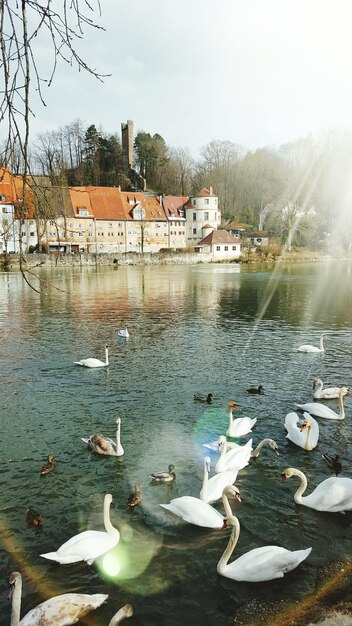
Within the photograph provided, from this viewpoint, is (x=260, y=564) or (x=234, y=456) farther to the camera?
(x=234, y=456)

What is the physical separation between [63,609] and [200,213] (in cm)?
10304

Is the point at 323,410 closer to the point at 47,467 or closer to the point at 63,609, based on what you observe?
the point at 47,467

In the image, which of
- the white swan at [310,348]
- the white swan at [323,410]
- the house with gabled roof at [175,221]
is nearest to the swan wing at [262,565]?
the white swan at [323,410]

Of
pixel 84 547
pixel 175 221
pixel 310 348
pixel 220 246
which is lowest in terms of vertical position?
pixel 84 547

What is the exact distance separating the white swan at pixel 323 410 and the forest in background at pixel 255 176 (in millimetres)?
95348

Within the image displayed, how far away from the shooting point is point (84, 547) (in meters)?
6.95

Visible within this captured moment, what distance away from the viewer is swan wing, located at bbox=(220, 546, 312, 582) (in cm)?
651

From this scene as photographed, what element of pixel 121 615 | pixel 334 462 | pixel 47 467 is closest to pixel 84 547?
pixel 121 615

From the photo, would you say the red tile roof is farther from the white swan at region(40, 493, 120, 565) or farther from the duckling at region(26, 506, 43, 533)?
the white swan at region(40, 493, 120, 565)

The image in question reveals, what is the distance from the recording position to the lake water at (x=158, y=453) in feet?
21.6

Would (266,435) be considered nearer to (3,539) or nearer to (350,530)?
(350,530)

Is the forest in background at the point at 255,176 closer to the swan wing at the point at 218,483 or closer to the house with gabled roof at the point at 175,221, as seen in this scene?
the house with gabled roof at the point at 175,221

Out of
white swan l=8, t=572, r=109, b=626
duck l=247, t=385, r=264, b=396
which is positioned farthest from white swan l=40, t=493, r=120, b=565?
duck l=247, t=385, r=264, b=396

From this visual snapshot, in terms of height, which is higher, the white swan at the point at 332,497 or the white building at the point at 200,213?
the white building at the point at 200,213
